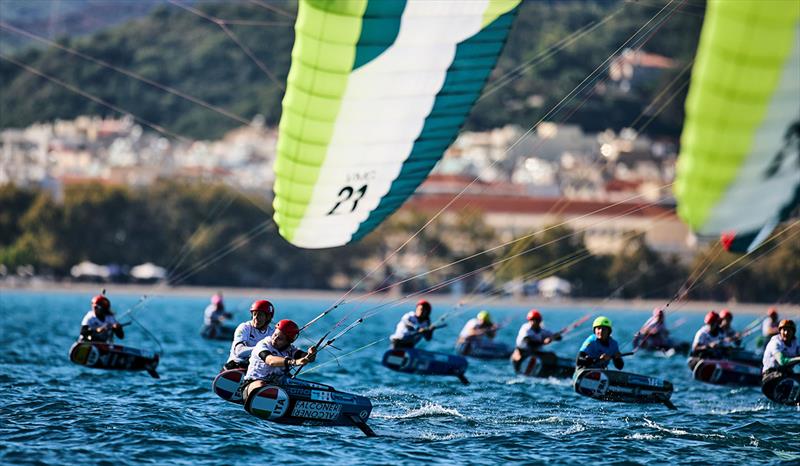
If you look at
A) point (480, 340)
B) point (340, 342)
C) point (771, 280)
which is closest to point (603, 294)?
point (771, 280)

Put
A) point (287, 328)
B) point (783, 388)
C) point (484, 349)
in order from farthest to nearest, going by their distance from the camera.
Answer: point (484, 349) → point (783, 388) → point (287, 328)

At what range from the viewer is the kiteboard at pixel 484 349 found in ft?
153

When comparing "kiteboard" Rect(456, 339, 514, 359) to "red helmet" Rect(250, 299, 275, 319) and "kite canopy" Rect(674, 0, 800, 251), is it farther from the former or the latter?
"kite canopy" Rect(674, 0, 800, 251)

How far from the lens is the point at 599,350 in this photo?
3316 cm

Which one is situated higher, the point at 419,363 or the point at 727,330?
the point at 727,330

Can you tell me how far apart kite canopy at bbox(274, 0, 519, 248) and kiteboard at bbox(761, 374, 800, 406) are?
361 inches

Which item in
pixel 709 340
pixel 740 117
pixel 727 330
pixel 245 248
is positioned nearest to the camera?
pixel 740 117

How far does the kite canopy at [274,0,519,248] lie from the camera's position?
83.0ft

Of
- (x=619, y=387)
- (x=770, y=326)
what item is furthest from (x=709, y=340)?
(x=619, y=387)

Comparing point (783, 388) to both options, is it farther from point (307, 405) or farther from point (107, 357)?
point (107, 357)

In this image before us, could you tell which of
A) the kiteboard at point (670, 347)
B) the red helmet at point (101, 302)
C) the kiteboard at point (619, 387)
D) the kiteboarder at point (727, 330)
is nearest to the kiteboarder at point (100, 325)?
the red helmet at point (101, 302)

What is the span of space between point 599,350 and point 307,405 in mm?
7647

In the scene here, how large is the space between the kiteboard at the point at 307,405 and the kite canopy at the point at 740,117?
8.26m

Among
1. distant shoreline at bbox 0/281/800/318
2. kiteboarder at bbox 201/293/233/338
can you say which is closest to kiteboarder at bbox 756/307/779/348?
kiteboarder at bbox 201/293/233/338
